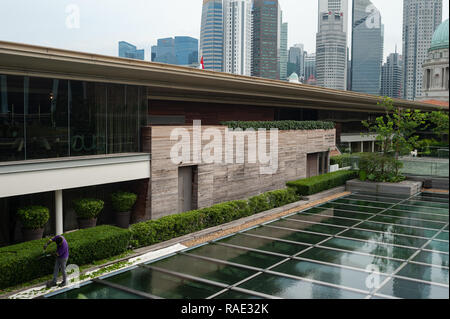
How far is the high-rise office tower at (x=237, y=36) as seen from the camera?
198 feet

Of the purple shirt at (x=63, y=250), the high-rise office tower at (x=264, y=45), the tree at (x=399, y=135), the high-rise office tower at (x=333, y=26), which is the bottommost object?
the purple shirt at (x=63, y=250)

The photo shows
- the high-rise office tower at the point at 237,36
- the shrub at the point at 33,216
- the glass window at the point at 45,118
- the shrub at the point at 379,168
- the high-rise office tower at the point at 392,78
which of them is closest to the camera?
the high-rise office tower at the point at 392,78

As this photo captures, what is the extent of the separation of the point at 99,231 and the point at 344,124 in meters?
33.7

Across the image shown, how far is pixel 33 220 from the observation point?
523 inches

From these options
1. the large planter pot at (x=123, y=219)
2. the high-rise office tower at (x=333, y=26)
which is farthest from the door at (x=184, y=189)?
the high-rise office tower at (x=333, y=26)

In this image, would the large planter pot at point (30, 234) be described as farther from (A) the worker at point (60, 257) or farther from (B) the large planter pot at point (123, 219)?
(B) the large planter pot at point (123, 219)

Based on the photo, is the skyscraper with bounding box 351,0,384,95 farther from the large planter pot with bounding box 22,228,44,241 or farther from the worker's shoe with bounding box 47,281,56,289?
the large planter pot with bounding box 22,228,44,241

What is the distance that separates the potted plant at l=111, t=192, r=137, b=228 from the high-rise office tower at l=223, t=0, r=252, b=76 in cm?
4382

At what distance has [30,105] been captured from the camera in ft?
43.9

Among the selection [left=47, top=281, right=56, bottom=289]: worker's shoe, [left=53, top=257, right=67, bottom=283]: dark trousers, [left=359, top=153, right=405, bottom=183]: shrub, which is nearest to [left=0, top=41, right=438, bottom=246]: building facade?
[left=53, top=257, right=67, bottom=283]: dark trousers

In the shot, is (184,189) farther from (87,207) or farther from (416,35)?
(416,35)

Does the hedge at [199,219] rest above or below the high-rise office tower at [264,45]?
below

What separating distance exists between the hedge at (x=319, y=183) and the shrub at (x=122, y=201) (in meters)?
9.20
